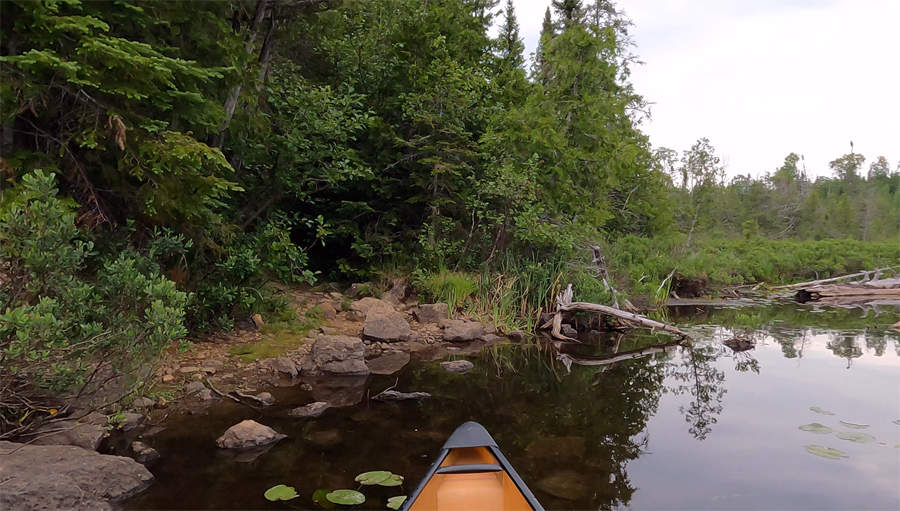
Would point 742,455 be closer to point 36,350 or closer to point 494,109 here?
point 36,350

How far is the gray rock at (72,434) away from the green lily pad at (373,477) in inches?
74.8

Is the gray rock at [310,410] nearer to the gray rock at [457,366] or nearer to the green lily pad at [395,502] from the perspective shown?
the green lily pad at [395,502]

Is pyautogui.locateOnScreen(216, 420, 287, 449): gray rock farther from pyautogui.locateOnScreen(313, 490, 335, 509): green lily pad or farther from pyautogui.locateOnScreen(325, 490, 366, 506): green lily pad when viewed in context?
pyautogui.locateOnScreen(325, 490, 366, 506): green lily pad

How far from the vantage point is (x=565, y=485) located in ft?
11.2

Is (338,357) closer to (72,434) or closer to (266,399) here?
(266,399)

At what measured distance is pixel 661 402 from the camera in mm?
5418

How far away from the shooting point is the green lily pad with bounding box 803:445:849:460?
3961mm

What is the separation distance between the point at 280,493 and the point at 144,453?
122 centimetres

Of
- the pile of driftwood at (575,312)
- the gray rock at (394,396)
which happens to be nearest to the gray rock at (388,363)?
the gray rock at (394,396)

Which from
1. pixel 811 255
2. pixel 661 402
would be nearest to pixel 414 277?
pixel 661 402

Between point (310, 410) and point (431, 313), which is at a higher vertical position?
point (431, 313)

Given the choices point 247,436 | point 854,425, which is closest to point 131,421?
point 247,436

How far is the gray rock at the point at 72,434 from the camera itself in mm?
3352

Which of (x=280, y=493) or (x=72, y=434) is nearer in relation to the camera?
(x=280, y=493)
